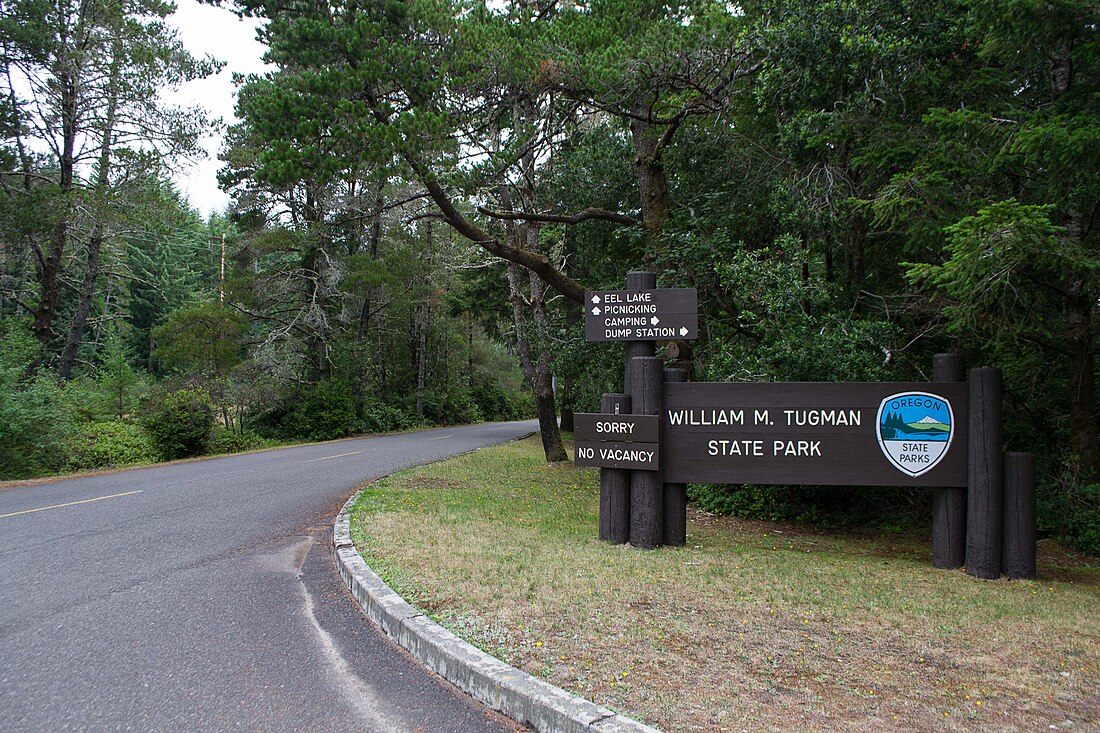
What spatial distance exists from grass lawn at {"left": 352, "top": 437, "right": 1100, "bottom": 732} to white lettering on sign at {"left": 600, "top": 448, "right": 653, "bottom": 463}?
94 cm

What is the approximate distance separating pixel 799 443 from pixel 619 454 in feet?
6.11

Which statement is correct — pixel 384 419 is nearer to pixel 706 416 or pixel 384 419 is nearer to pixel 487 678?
pixel 706 416

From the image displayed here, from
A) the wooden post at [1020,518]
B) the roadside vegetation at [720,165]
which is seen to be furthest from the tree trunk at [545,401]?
the wooden post at [1020,518]

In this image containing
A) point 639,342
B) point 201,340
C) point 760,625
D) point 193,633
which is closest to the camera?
point 760,625

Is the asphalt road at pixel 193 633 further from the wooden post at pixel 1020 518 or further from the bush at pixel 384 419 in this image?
the bush at pixel 384 419

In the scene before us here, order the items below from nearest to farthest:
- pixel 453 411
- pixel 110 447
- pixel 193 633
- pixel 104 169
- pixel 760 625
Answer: pixel 760 625, pixel 193 633, pixel 110 447, pixel 104 169, pixel 453 411

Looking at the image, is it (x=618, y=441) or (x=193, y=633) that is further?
(x=618, y=441)

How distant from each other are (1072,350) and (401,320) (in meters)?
32.8

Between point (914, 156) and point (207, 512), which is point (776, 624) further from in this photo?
point (207, 512)

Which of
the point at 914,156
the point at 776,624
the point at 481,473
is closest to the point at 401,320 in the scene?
the point at 481,473

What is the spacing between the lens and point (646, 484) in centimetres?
733

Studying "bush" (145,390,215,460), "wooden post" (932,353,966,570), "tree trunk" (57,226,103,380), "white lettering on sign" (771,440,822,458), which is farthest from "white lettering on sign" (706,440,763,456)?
"tree trunk" (57,226,103,380)

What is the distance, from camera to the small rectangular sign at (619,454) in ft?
23.8

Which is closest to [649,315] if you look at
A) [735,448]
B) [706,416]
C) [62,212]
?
[706,416]
